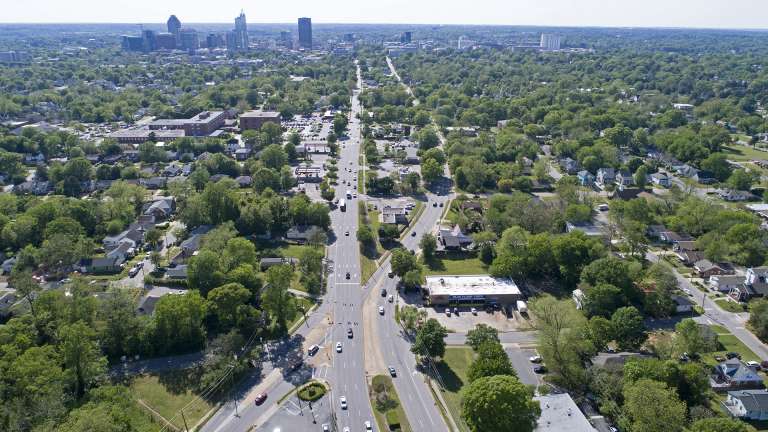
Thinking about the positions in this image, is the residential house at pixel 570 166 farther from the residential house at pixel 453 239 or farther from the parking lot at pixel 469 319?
the parking lot at pixel 469 319

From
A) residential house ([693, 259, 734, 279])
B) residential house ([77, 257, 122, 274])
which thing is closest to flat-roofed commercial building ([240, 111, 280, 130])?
residential house ([77, 257, 122, 274])

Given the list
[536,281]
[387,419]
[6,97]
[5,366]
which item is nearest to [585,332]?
[536,281]

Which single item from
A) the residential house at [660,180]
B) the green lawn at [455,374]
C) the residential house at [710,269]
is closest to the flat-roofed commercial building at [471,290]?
the green lawn at [455,374]

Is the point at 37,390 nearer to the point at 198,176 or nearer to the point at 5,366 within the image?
the point at 5,366

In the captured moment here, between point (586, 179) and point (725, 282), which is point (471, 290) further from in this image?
point (586, 179)

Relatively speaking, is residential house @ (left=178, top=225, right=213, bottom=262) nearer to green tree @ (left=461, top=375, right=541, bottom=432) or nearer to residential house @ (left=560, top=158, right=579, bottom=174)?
green tree @ (left=461, top=375, right=541, bottom=432)

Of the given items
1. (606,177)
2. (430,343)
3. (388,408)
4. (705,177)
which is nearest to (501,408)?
(388,408)
